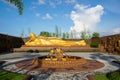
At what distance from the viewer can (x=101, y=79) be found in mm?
7859

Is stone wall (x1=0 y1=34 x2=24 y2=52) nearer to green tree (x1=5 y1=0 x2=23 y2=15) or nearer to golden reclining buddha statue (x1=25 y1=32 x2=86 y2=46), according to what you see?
golden reclining buddha statue (x1=25 y1=32 x2=86 y2=46)

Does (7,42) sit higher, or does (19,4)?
(19,4)

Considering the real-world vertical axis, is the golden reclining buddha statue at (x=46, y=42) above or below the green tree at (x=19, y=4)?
below

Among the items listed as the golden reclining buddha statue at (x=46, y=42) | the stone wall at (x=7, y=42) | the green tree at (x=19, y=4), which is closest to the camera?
the green tree at (x=19, y=4)

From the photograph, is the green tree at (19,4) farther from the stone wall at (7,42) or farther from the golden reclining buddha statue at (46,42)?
the golden reclining buddha statue at (46,42)

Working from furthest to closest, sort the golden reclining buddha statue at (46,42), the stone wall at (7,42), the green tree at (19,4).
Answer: the golden reclining buddha statue at (46,42), the stone wall at (7,42), the green tree at (19,4)

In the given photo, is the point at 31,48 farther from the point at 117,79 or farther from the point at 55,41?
the point at 117,79

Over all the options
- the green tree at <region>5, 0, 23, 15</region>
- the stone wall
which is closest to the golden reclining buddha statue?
the stone wall

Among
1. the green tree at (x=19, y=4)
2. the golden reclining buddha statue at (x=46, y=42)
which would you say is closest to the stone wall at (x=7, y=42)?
the golden reclining buddha statue at (x=46, y=42)

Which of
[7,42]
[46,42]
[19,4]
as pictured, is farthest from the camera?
[46,42]

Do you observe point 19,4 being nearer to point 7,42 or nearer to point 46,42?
point 7,42

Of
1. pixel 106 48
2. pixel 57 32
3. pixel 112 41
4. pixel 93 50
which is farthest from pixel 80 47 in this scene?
pixel 57 32

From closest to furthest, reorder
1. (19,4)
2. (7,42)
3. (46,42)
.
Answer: (19,4)
(7,42)
(46,42)

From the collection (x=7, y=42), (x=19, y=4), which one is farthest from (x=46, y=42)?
(x=19, y=4)
